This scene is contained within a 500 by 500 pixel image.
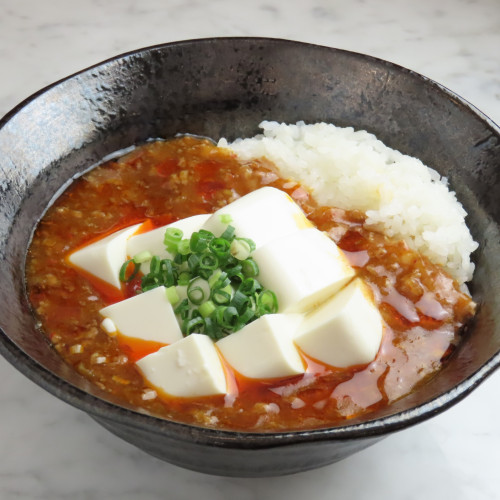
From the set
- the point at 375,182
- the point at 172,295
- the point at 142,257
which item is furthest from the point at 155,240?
the point at 375,182

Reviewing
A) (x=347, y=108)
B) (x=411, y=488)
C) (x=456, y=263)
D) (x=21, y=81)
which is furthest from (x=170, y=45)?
(x=411, y=488)

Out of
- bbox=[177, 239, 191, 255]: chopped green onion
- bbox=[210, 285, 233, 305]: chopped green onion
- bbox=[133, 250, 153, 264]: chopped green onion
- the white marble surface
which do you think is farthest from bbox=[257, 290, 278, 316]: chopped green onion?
the white marble surface

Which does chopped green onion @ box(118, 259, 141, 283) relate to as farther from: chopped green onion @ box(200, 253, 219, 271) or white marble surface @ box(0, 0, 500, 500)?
white marble surface @ box(0, 0, 500, 500)

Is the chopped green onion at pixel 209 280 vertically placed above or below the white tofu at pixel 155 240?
below

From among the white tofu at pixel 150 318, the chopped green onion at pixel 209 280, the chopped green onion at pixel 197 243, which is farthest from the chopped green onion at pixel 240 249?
the white tofu at pixel 150 318

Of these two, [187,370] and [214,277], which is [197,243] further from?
[187,370]

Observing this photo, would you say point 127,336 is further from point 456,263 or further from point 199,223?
point 456,263

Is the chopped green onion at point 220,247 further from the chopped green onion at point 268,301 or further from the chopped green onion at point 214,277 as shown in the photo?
the chopped green onion at point 268,301
